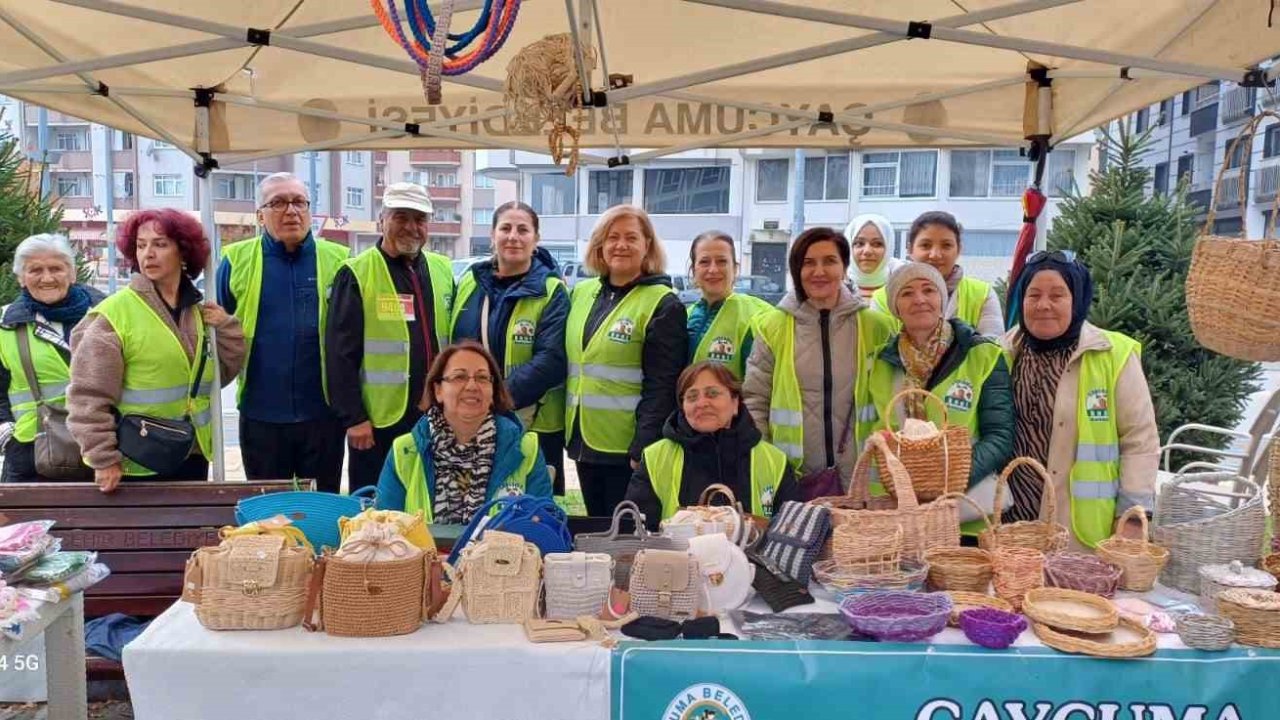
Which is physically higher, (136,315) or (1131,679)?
(136,315)

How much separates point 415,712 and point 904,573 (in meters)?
1.43

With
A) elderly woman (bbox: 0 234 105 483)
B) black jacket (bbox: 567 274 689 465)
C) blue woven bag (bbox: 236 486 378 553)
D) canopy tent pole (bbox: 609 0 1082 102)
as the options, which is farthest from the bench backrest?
canopy tent pole (bbox: 609 0 1082 102)

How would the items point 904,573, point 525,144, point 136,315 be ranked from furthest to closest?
point 525,144, point 136,315, point 904,573

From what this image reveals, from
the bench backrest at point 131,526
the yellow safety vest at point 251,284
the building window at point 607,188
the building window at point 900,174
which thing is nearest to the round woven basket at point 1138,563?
the bench backrest at point 131,526

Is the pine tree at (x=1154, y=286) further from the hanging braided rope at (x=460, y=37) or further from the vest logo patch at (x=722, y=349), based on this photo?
the hanging braided rope at (x=460, y=37)

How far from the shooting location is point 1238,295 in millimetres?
2926

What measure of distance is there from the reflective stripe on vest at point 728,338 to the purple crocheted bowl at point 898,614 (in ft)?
6.34

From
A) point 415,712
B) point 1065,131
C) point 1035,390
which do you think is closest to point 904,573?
point 1035,390

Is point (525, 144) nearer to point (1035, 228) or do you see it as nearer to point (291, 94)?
point (291, 94)

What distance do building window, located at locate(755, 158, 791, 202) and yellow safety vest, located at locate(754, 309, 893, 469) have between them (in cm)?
2691

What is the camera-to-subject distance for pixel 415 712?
242cm

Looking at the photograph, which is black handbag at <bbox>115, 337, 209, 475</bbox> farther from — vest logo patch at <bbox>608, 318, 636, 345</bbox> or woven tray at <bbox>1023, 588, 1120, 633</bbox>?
woven tray at <bbox>1023, 588, 1120, 633</bbox>

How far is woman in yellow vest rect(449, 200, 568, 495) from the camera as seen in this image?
4.50m

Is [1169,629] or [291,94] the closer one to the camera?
[1169,629]
